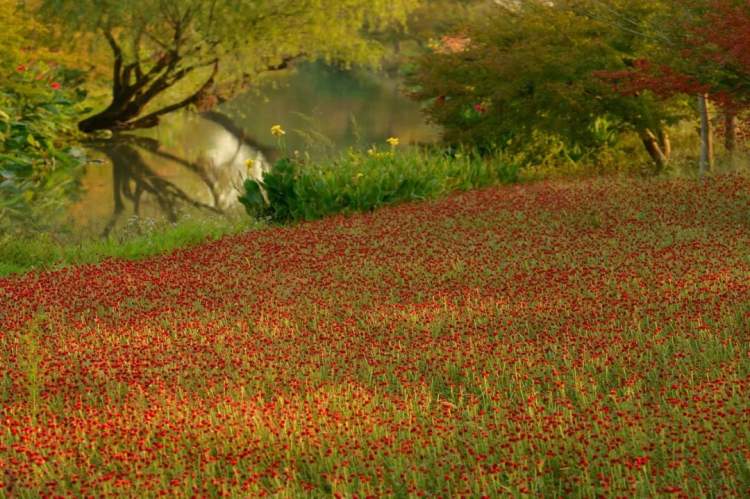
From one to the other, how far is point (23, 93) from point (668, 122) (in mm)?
14074

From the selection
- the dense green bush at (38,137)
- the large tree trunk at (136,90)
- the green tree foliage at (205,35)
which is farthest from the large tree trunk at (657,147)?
the large tree trunk at (136,90)

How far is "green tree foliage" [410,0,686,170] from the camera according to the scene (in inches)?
632

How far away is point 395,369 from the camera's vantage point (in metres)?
6.16

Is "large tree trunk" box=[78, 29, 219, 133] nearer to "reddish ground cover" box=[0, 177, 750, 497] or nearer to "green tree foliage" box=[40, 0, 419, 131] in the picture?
"green tree foliage" box=[40, 0, 419, 131]

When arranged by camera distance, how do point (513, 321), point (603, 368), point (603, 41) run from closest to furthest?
point (603, 368)
point (513, 321)
point (603, 41)

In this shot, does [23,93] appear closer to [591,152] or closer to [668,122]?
[591,152]

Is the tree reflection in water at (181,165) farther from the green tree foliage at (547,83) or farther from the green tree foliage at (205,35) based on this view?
the green tree foliage at (547,83)

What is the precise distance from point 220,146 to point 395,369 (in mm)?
21313

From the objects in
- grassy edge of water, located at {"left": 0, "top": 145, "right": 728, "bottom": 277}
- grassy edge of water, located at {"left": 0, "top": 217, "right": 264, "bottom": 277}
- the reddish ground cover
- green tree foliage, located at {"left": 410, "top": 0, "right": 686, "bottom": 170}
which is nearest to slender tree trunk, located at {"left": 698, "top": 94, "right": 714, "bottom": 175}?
green tree foliage, located at {"left": 410, "top": 0, "right": 686, "bottom": 170}

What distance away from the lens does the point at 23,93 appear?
22.9m

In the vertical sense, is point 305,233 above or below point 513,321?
below

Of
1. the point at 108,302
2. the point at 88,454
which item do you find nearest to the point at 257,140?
the point at 108,302

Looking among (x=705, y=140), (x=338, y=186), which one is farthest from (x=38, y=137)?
(x=705, y=140)

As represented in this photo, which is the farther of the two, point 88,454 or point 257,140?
point 257,140
